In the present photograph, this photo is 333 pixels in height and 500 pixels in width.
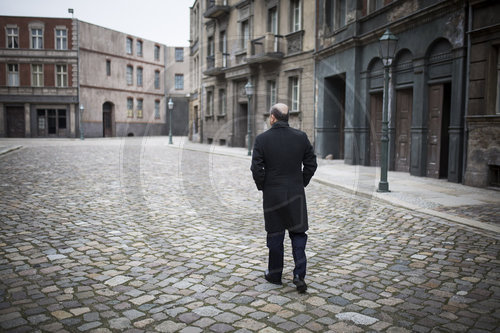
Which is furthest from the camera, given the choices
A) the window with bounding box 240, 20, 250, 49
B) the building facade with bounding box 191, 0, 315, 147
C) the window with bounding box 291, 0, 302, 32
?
the window with bounding box 240, 20, 250, 49

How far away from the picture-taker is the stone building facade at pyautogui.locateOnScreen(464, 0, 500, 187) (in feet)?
33.2

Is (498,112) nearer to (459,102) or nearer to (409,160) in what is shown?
(459,102)

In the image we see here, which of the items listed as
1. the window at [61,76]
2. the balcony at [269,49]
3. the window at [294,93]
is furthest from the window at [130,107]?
the window at [294,93]

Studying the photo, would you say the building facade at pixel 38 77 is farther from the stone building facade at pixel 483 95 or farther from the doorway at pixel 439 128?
the stone building facade at pixel 483 95

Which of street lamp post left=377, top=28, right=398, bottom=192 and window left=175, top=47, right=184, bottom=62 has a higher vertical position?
window left=175, top=47, right=184, bottom=62

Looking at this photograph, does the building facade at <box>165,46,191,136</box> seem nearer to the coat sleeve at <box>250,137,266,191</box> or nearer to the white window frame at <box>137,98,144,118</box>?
the white window frame at <box>137,98,144,118</box>

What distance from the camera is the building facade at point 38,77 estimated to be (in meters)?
40.4

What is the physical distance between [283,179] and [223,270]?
1260 millimetres

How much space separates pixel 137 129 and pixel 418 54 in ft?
135

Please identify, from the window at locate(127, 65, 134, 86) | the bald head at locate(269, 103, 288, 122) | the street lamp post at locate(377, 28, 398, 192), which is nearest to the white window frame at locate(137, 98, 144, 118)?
the window at locate(127, 65, 134, 86)

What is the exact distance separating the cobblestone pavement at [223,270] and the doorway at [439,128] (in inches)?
192

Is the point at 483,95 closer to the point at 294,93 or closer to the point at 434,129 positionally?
→ the point at 434,129

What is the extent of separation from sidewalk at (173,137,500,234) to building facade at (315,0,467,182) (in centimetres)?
97

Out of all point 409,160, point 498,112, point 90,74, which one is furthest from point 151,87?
point 498,112
